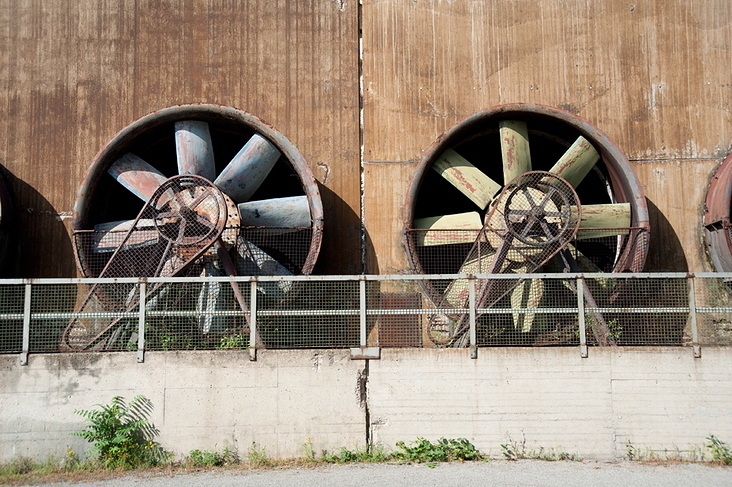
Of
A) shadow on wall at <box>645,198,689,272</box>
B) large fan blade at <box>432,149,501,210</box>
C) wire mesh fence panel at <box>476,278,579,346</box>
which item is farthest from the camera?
shadow on wall at <box>645,198,689,272</box>

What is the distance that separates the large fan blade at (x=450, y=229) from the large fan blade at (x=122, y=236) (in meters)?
3.69

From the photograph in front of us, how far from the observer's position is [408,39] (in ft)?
30.9

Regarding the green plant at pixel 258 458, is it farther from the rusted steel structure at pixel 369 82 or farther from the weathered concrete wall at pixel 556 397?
the rusted steel structure at pixel 369 82

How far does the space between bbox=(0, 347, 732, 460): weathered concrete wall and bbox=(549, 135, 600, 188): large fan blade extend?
10.4 ft

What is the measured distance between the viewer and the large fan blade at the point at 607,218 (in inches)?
327

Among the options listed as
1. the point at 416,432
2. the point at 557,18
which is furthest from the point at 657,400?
the point at 557,18

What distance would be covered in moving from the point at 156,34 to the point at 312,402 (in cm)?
661

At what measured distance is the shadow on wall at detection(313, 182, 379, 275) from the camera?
8.91 meters

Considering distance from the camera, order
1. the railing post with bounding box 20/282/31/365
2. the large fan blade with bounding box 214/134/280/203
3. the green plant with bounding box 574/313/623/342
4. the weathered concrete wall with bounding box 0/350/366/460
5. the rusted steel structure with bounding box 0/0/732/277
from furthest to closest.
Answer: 1. the rusted steel structure with bounding box 0/0/732/277
2. the large fan blade with bounding box 214/134/280/203
3. the green plant with bounding box 574/313/623/342
4. the railing post with bounding box 20/282/31/365
5. the weathered concrete wall with bounding box 0/350/366/460

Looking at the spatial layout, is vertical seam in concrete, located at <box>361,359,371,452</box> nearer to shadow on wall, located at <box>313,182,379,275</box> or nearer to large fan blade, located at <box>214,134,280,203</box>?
shadow on wall, located at <box>313,182,379,275</box>

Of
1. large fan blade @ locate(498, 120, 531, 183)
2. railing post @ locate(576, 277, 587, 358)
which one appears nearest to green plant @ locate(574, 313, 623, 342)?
railing post @ locate(576, 277, 587, 358)

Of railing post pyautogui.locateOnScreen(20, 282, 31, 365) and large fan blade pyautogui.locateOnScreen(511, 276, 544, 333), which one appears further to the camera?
large fan blade pyautogui.locateOnScreen(511, 276, 544, 333)

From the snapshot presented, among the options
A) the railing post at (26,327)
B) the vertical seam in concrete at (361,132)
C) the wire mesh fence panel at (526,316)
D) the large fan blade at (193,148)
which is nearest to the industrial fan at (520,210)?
the wire mesh fence panel at (526,316)

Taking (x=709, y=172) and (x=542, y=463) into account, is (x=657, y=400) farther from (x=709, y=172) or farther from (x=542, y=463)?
(x=709, y=172)
